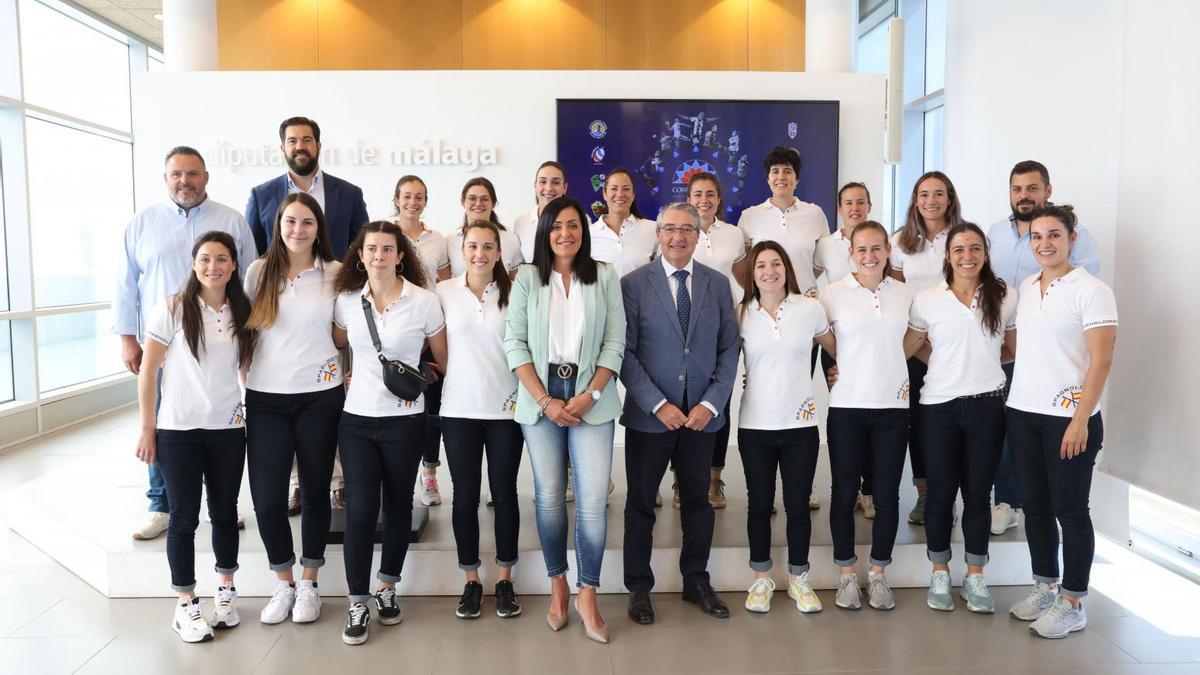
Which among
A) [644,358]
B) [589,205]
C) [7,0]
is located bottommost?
[644,358]

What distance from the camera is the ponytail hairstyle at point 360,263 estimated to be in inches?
128

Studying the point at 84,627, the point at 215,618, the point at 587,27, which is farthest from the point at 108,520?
the point at 587,27

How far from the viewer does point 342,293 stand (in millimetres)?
3285

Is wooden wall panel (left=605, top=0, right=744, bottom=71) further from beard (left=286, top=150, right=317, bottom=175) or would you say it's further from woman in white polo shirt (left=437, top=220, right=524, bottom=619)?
woman in white polo shirt (left=437, top=220, right=524, bottom=619)

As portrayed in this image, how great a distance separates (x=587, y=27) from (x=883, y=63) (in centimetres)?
413

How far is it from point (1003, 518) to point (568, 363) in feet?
8.04

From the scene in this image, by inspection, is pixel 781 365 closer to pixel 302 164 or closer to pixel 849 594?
pixel 849 594

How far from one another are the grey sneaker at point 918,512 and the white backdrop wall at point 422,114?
3507 millimetres

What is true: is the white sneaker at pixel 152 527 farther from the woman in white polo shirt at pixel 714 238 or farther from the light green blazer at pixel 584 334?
the woman in white polo shirt at pixel 714 238

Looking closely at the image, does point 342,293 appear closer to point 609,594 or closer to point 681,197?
point 609,594

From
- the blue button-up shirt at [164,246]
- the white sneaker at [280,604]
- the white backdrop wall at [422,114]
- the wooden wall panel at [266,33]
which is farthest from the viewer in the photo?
the wooden wall panel at [266,33]

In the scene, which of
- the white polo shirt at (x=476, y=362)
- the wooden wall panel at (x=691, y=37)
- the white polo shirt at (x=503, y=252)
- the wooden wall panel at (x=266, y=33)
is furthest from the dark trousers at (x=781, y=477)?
the wooden wall panel at (x=266, y=33)

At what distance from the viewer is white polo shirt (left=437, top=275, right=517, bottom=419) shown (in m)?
3.27

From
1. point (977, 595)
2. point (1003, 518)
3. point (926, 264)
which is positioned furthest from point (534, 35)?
point (977, 595)
